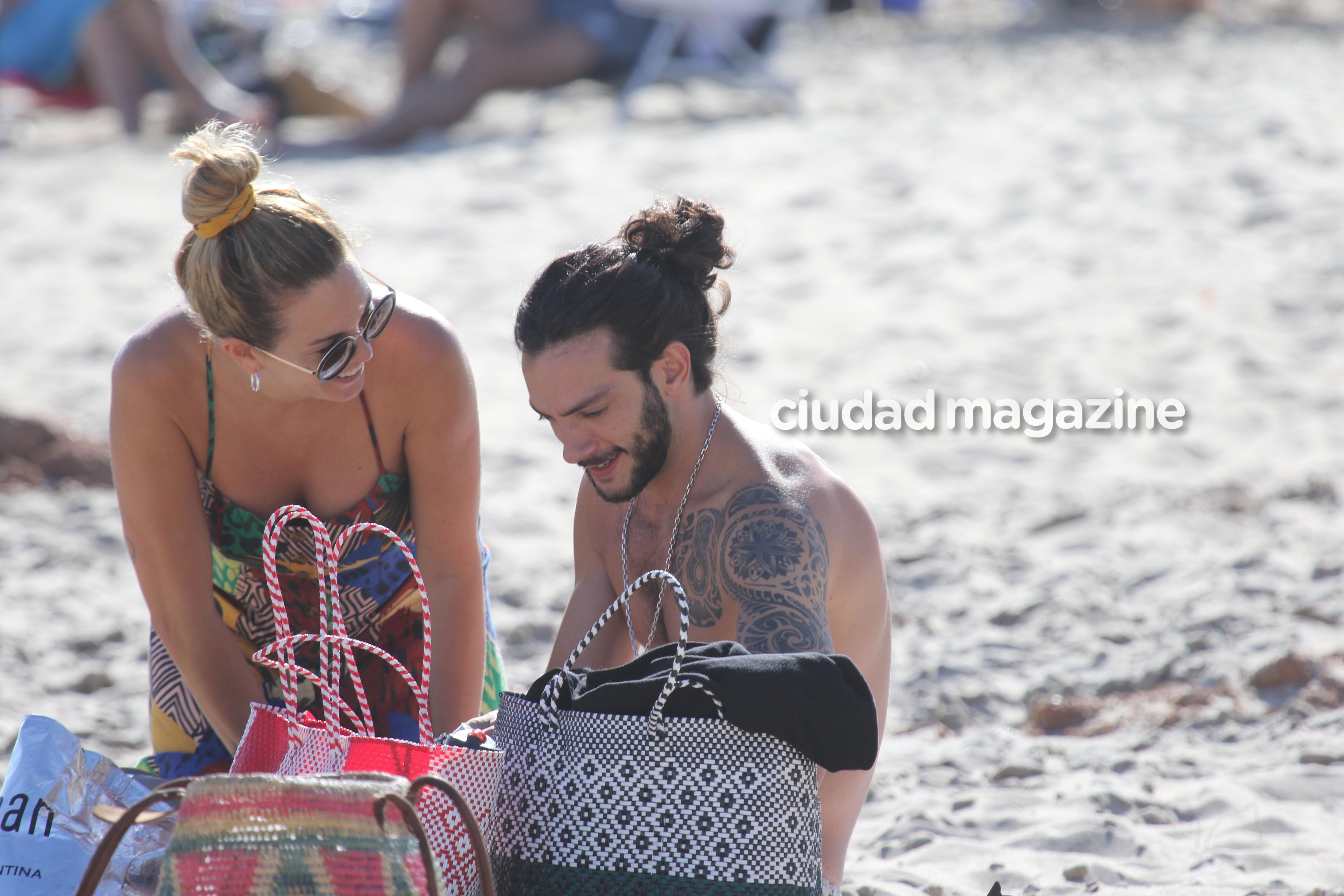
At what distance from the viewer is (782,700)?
155 centimetres

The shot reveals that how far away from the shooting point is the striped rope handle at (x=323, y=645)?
1735 mm

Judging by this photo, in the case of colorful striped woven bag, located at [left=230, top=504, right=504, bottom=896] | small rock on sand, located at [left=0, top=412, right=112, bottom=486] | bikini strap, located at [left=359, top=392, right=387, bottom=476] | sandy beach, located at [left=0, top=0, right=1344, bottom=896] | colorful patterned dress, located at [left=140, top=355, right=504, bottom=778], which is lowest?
small rock on sand, located at [left=0, top=412, right=112, bottom=486]

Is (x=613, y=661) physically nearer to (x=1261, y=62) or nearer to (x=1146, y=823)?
(x=1146, y=823)

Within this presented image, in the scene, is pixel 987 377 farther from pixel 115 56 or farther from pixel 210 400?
pixel 115 56

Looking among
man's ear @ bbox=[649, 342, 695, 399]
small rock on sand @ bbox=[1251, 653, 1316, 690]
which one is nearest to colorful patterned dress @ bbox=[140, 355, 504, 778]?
man's ear @ bbox=[649, 342, 695, 399]

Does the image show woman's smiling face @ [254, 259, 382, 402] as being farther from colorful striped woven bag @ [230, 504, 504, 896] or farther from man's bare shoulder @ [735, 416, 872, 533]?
man's bare shoulder @ [735, 416, 872, 533]

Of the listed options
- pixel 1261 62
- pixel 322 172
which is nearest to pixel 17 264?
pixel 322 172

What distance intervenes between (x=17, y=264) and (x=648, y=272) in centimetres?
524

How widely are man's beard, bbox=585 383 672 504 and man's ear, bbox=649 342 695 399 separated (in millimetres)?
13

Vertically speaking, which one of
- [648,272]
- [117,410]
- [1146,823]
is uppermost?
[648,272]

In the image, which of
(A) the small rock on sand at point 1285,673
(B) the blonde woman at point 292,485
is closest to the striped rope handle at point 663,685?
(B) the blonde woman at point 292,485

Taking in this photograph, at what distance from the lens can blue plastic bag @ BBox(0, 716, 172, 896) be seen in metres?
1.80

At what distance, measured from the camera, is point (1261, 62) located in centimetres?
857

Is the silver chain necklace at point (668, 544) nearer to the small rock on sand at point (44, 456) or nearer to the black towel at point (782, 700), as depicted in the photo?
the black towel at point (782, 700)
